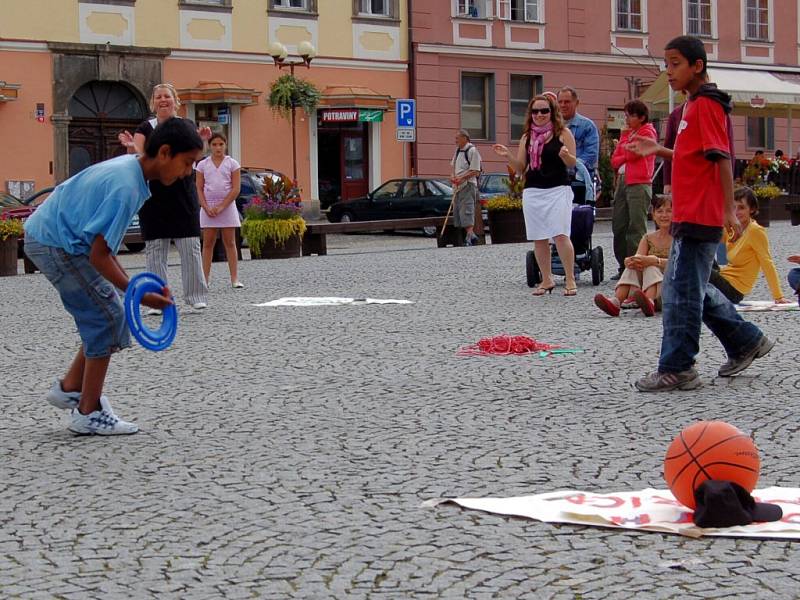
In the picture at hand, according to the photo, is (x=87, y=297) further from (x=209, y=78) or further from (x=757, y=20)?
(x=757, y=20)

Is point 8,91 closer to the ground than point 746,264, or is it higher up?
higher up

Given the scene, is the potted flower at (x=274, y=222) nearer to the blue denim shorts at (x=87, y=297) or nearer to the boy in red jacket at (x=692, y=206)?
the boy in red jacket at (x=692, y=206)

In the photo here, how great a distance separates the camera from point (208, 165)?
14.4m

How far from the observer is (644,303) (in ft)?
37.0

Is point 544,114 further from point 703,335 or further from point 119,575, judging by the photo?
point 119,575

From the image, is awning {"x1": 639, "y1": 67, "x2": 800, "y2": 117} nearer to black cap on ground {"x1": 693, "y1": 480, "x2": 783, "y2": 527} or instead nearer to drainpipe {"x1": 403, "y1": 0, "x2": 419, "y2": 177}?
drainpipe {"x1": 403, "y1": 0, "x2": 419, "y2": 177}

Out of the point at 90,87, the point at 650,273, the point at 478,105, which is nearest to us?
the point at 650,273

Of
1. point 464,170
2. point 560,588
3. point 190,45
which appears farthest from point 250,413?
point 190,45

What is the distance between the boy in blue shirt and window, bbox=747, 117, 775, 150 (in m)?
41.6

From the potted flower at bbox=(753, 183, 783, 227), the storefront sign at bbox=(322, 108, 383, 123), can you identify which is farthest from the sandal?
the storefront sign at bbox=(322, 108, 383, 123)

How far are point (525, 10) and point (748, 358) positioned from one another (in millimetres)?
35366

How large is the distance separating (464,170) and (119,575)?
2096cm

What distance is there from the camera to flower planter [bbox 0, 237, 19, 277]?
19.3m

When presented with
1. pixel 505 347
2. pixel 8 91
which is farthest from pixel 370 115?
pixel 505 347
